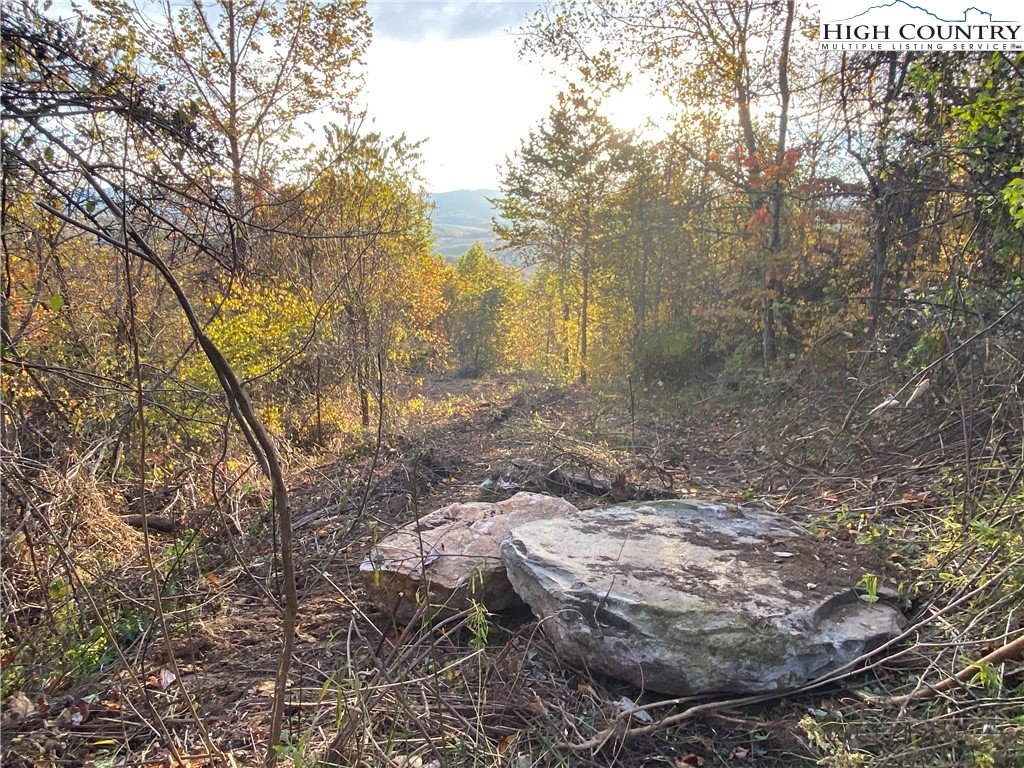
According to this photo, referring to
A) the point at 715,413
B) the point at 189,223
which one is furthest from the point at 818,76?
the point at 189,223

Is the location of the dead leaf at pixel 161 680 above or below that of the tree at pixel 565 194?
below

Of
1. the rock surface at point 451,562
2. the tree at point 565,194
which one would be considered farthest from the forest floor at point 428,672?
the tree at point 565,194

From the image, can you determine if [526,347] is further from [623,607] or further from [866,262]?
[623,607]

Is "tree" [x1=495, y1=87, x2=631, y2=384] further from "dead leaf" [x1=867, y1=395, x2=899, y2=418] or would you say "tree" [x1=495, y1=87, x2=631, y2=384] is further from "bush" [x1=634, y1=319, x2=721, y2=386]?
"dead leaf" [x1=867, y1=395, x2=899, y2=418]

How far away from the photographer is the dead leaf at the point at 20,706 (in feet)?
7.36

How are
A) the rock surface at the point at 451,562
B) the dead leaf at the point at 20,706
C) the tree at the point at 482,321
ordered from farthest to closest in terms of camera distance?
the tree at the point at 482,321, the rock surface at the point at 451,562, the dead leaf at the point at 20,706

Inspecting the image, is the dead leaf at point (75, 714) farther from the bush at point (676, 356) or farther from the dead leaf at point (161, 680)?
the bush at point (676, 356)

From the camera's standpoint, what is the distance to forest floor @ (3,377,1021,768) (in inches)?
79.4

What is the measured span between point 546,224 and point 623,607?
15.5 meters

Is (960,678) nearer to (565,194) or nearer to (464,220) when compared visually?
(565,194)

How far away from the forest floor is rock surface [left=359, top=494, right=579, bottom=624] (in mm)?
127

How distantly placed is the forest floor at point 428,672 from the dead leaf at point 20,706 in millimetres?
30

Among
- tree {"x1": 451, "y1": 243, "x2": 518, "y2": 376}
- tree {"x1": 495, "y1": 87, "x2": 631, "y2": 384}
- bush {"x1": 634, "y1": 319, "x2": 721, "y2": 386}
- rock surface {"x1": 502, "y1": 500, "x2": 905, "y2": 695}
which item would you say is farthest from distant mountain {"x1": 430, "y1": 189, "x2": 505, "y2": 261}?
rock surface {"x1": 502, "y1": 500, "x2": 905, "y2": 695}

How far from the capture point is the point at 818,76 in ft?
22.6
